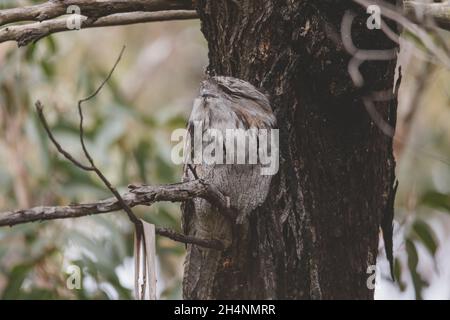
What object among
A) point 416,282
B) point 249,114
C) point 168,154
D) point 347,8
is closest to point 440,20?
point 347,8

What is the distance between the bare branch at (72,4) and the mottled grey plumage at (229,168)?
11.1 inches

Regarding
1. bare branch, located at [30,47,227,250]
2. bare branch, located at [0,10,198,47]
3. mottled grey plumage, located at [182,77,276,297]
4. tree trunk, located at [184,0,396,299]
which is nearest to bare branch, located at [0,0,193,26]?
bare branch, located at [0,10,198,47]

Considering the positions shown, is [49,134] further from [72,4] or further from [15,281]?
[15,281]

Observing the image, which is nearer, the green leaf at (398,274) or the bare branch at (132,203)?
the bare branch at (132,203)

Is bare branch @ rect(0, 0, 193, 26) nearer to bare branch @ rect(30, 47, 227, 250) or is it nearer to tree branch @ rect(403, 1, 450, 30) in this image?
bare branch @ rect(30, 47, 227, 250)

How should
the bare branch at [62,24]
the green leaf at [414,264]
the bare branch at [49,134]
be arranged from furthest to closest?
1. the green leaf at [414,264]
2. the bare branch at [62,24]
3. the bare branch at [49,134]

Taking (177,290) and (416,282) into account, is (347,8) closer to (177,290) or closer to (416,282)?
(416,282)

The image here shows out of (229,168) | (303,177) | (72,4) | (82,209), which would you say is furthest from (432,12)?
(82,209)

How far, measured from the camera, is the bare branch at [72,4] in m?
2.11

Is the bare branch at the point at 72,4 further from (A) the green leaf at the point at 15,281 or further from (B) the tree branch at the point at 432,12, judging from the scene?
(A) the green leaf at the point at 15,281

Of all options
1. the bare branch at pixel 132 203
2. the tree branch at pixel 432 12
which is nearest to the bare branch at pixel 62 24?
the bare branch at pixel 132 203

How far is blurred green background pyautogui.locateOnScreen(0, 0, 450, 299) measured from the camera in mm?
3725

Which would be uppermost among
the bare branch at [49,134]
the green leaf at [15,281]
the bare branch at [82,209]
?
the bare branch at [49,134]

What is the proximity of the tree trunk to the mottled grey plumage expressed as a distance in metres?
0.04
